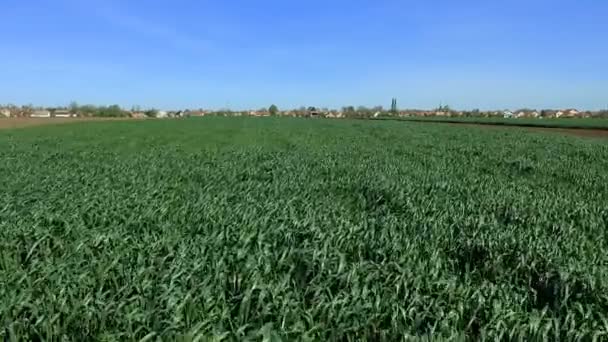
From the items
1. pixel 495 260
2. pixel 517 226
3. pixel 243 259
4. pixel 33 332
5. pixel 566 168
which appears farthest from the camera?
pixel 566 168

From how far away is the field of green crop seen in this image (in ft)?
14.2

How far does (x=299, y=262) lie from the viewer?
6.03 meters

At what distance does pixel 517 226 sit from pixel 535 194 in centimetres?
403

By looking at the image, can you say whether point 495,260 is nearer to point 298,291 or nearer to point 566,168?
point 298,291

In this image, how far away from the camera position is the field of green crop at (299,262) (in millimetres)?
4324

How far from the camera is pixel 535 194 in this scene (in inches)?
464

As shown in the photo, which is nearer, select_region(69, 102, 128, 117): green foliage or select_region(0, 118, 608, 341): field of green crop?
select_region(0, 118, 608, 341): field of green crop

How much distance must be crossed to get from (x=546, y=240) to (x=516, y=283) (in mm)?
1614

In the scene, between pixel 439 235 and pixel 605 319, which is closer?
pixel 605 319

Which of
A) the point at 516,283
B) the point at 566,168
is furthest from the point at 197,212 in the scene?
the point at 566,168

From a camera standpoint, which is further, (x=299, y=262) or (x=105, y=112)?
(x=105, y=112)

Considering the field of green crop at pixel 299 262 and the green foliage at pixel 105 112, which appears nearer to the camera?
the field of green crop at pixel 299 262

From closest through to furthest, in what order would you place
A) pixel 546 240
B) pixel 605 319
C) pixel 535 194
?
pixel 605 319
pixel 546 240
pixel 535 194

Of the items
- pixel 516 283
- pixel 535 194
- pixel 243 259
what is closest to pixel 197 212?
pixel 243 259
